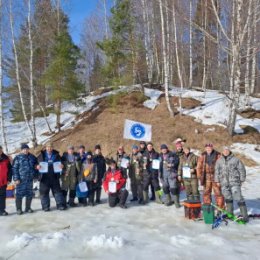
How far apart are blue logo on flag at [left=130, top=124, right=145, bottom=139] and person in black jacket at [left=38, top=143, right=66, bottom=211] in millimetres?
3326

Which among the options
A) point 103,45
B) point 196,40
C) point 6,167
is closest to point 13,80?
point 103,45

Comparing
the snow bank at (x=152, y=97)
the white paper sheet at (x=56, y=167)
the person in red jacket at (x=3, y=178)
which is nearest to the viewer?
the person in red jacket at (x=3, y=178)

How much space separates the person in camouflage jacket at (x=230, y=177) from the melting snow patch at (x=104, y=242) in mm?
3057

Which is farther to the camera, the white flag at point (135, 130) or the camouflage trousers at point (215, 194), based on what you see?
the white flag at point (135, 130)

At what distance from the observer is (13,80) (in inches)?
1139

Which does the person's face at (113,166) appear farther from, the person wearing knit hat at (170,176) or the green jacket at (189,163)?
the green jacket at (189,163)

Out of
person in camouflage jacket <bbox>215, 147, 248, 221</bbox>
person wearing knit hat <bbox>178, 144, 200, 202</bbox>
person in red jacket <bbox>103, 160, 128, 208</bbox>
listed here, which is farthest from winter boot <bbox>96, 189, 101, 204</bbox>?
person in camouflage jacket <bbox>215, 147, 248, 221</bbox>

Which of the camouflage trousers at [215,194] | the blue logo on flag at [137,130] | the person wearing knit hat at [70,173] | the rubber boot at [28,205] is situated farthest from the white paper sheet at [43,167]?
the camouflage trousers at [215,194]

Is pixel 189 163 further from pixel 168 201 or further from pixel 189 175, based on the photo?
pixel 168 201

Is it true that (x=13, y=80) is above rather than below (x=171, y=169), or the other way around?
above

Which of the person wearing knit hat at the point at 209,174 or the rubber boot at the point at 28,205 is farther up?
the person wearing knit hat at the point at 209,174

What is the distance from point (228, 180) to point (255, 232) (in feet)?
4.47

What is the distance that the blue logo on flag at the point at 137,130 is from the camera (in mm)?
12750

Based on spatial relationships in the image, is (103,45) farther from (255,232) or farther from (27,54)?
(255,232)
